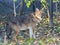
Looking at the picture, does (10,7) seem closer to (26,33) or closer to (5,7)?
(5,7)

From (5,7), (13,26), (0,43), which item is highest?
(5,7)

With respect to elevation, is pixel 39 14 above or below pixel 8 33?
above

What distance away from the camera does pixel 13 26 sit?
26.7 ft

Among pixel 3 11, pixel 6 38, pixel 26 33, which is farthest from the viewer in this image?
A: pixel 3 11

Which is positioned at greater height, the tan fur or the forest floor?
the tan fur

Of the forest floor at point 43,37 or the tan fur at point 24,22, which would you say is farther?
the tan fur at point 24,22

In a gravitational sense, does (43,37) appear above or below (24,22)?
below

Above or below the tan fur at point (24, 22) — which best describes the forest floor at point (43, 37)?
below

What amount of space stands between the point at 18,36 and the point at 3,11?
4.36 meters

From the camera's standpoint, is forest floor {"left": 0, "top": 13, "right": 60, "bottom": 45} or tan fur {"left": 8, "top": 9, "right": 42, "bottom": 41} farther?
tan fur {"left": 8, "top": 9, "right": 42, "bottom": 41}

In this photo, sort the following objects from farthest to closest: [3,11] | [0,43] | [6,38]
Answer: [3,11]
[6,38]
[0,43]

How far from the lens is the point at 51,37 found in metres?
8.23

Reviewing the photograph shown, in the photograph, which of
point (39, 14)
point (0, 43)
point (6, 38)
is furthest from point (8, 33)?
point (39, 14)

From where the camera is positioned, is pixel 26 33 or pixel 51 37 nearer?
pixel 51 37
